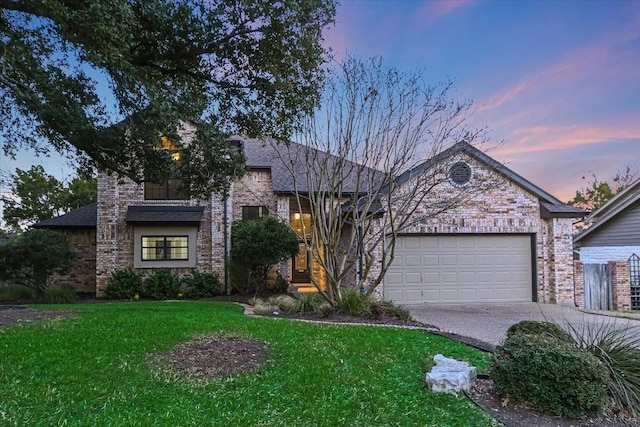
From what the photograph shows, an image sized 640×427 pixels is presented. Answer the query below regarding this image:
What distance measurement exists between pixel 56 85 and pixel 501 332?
947 cm

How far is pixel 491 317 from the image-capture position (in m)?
10.9

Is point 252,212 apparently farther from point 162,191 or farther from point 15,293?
point 15,293

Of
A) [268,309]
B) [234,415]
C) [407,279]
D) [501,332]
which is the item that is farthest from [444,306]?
[234,415]

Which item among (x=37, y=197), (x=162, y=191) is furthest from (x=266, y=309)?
(x=37, y=197)

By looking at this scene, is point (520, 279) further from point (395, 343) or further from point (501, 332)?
point (395, 343)

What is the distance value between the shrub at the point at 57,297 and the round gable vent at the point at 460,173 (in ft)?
42.4

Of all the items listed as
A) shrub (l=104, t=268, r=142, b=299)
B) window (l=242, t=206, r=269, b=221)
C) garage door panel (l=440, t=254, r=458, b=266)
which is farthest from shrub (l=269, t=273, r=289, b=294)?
garage door panel (l=440, t=254, r=458, b=266)

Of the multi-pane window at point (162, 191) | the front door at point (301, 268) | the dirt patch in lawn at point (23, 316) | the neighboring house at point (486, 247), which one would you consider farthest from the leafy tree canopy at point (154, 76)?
the front door at point (301, 268)

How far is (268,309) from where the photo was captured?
1075 centimetres

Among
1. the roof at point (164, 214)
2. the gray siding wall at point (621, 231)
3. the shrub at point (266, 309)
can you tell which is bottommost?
the shrub at point (266, 309)

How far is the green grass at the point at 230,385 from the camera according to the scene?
12.5 feet

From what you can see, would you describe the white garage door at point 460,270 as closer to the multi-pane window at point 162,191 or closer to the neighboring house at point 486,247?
the neighboring house at point 486,247

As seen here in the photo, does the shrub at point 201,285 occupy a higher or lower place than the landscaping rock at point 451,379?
lower

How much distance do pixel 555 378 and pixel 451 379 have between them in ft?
3.24
